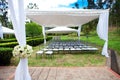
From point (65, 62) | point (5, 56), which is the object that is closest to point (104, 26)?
point (65, 62)

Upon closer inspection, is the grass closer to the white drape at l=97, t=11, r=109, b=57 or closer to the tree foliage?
the white drape at l=97, t=11, r=109, b=57

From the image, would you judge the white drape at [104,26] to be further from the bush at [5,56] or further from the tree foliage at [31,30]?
the tree foliage at [31,30]

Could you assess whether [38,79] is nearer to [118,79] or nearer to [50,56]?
[118,79]

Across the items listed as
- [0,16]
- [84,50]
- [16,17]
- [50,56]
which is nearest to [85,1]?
[84,50]

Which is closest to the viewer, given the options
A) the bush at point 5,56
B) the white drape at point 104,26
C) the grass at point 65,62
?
the bush at point 5,56

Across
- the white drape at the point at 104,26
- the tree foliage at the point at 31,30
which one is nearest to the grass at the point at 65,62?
the white drape at the point at 104,26

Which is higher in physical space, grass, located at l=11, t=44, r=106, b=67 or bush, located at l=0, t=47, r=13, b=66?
bush, located at l=0, t=47, r=13, b=66

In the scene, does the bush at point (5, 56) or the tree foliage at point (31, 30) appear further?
the tree foliage at point (31, 30)

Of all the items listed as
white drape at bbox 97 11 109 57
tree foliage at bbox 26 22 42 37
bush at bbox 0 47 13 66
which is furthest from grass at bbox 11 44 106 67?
tree foliage at bbox 26 22 42 37

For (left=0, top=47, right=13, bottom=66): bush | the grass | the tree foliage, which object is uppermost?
the tree foliage

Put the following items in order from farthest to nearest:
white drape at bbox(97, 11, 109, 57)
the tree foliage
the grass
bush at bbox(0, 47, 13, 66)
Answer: the tree foliage, white drape at bbox(97, 11, 109, 57), the grass, bush at bbox(0, 47, 13, 66)

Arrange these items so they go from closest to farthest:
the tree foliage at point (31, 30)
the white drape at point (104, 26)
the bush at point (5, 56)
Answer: the bush at point (5, 56) → the white drape at point (104, 26) → the tree foliage at point (31, 30)

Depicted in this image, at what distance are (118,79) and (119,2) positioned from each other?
1308 cm

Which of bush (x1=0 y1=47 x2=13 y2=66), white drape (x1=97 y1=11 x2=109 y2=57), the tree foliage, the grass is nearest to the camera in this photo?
bush (x1=0 y1=47 x2=13 y2=66)
